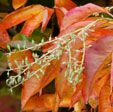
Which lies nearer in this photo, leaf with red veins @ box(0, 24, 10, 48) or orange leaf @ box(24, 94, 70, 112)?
leaf with red veins @ box(0, 24, 10, 48)

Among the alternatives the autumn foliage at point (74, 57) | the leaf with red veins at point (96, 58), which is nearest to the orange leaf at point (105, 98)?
the autumn foliage at point (74, 57)

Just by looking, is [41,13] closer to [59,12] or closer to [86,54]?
[59,12]

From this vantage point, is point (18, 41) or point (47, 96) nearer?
point (18, 41)

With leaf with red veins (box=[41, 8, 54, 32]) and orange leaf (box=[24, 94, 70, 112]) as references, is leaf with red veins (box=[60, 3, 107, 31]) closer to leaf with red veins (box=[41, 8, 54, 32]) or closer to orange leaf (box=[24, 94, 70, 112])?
leaf with red veins (box=[41, 8, 54, 32])

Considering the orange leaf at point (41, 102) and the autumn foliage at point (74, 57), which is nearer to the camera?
the autumn foliage at point (74, 57)

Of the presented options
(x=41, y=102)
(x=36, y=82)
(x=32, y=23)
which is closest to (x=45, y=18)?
(x=32, y=23)

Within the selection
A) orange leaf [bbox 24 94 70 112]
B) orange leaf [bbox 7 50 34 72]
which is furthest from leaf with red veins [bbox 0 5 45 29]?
orange leaf [bbox 24 94 70 112]

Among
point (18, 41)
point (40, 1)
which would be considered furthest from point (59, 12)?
point (40, 1)

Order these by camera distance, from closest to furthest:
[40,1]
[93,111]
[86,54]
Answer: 1. [86,54]
2. [93,111]
3. [40,1]

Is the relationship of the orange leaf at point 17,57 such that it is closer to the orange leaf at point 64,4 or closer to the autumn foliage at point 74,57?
the autumn foliage at point 74,57
